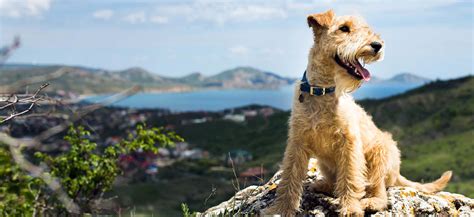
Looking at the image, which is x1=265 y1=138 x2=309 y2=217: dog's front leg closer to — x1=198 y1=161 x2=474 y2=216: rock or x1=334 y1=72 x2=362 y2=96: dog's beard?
x1=198 y1=161 x2=474 y2=216: rock

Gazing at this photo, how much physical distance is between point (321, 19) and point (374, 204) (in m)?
2.05

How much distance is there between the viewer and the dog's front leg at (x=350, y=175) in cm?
563

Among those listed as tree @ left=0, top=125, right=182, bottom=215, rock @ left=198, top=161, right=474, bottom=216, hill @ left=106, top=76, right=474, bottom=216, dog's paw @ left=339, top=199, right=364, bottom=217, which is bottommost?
hill @ left=106, top=76, right=474, bottom=216

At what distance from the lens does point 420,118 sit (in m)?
95.4

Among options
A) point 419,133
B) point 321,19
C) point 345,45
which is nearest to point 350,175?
point 345,45

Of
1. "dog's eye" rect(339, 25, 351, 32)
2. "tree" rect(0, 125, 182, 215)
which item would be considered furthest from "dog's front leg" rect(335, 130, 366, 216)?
"tree" rect(0, 125, 182, 215)

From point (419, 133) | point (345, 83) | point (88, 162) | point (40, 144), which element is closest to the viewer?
point (40, 144)

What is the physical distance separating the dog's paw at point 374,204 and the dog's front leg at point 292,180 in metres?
0.69

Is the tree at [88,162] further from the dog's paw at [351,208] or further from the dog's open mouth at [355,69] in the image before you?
the dog's open mouth at [355,69]

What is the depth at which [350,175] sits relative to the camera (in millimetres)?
5688

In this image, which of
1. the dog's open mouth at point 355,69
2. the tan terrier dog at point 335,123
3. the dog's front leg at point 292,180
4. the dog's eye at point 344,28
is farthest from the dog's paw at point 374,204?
the dog's eye at point 344,28

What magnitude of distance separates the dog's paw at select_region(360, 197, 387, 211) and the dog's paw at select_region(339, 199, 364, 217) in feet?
0.26

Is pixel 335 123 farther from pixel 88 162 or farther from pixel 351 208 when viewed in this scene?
pixel 88 162

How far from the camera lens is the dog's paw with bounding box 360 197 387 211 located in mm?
5770
